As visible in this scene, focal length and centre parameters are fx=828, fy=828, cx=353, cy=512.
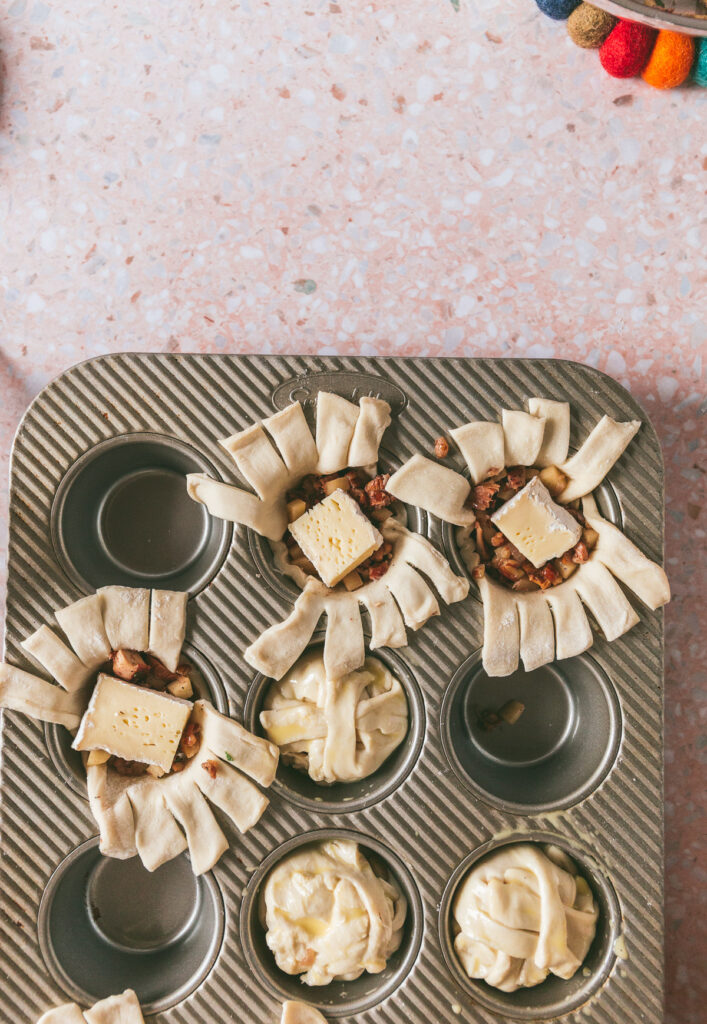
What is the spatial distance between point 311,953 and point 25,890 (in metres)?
0.65

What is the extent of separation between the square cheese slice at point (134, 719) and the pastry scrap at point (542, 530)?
0.69m

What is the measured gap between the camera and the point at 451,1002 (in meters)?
1.87

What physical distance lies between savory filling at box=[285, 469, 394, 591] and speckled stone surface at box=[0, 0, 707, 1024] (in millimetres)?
431

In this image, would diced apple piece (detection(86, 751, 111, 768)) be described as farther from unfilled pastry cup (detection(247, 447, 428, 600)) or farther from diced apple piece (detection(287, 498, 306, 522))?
diced apple piece (detection(287, 498, 306, 522))

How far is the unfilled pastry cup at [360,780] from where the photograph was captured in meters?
1.85

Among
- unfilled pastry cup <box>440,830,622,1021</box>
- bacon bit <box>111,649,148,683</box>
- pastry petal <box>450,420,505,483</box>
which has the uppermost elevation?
pastry petal <box>450,420,505,483</box>

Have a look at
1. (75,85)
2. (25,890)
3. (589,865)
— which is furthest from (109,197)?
(589,865)

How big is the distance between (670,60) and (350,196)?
83cm

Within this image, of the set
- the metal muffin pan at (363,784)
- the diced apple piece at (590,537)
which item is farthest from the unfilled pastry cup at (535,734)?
the diced apple piece at (590,537)

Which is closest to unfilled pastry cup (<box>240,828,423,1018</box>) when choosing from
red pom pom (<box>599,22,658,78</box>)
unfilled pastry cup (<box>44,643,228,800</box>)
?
unfilled pastry cup (<box>44,643,228,800</box>)

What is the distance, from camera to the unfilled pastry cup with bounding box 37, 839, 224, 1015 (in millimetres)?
1854

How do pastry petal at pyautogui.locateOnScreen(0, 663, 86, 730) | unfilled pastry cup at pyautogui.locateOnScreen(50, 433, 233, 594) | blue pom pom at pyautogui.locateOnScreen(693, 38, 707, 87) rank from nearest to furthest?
pastry petal at pyautogui.locateOnScreen(0, 663, 86, 730) → unfilled pastry cup at pyautogui.locateOnScreen(50, 433, 233, 594) → blue pom pom at pyautogui.locateOnScreen(693, 38, 707, 87)

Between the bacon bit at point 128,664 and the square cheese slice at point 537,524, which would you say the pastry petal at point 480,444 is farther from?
the bacon bit at point 128,664

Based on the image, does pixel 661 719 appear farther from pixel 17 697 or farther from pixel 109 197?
pixel 109 197
